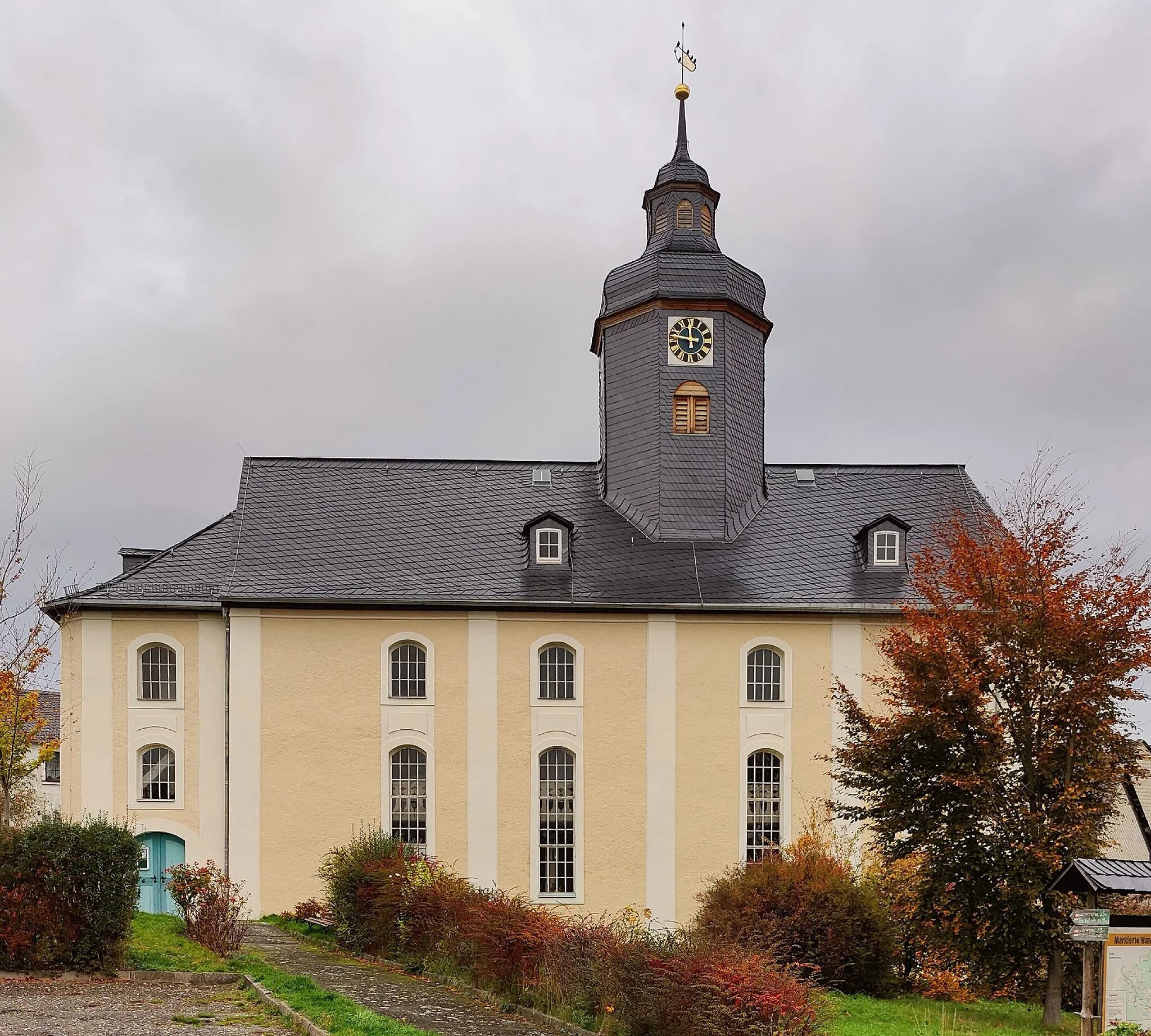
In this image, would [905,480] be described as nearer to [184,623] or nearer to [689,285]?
[689,285]

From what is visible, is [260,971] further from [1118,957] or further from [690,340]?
[690,340]

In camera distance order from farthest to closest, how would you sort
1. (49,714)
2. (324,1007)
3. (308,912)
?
(49,714), (308,912), (324,1007)

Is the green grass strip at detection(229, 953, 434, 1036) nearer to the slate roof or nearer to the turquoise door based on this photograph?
the turquoise door

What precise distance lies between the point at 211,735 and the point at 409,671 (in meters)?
4.27

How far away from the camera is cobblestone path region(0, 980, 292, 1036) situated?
10.8m

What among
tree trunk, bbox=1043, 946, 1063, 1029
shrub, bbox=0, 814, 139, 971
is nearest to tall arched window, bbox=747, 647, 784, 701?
tree trunk, bbox=1043, 946, 1063, 1029

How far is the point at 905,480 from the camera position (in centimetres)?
2905

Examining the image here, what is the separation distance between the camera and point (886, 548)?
2636cm

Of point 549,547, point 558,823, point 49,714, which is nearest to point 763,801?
point 558,823

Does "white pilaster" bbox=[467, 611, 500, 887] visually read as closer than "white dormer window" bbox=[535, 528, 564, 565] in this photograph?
Yes

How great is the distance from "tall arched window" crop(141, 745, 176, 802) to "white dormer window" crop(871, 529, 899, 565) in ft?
51.7

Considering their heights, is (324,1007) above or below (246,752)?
below

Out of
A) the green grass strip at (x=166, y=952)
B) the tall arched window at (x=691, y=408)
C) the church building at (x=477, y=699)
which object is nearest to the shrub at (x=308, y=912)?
the church building at (x=477, y=699)

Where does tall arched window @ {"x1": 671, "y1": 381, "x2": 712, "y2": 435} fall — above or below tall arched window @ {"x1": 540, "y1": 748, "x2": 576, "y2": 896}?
above
